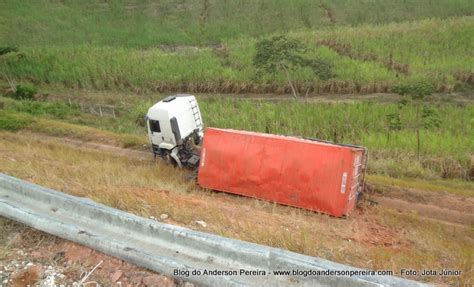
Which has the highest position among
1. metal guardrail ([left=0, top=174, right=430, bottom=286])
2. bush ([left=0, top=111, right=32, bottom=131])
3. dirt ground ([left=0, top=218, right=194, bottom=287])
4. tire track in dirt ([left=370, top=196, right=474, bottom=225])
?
metal guardrail ([left=0, top=174, right=430, bottom=286])

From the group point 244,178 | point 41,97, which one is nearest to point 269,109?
point 244,178

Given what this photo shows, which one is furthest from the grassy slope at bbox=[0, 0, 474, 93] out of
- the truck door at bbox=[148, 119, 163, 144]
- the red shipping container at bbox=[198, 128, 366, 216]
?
the red shipping container at bbox=[198, 128, 366, 216]

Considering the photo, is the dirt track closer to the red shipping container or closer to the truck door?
the red shipping container

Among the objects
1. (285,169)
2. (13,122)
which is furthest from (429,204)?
(13,122)

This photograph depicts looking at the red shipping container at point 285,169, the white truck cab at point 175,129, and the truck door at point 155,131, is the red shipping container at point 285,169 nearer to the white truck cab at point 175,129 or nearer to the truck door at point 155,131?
the white truck cab at point 175,129

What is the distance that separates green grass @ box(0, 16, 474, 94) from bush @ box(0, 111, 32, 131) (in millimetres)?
6075

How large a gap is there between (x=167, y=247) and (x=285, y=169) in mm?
7024

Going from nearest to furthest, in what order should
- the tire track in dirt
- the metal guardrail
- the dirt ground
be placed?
the metal guardrail < the dirt ground < the tire track in dirt

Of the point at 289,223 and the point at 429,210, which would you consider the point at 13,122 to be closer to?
the point at 289,223

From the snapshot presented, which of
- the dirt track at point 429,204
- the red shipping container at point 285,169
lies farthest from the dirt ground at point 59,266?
the dirt track at point 429,204

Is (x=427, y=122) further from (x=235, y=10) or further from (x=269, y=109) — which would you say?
(x=235, y=10)

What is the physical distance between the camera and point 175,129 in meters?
13.9

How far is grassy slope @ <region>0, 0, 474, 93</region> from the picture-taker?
74.9 ft

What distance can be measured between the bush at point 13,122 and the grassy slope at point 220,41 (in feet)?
19.9
